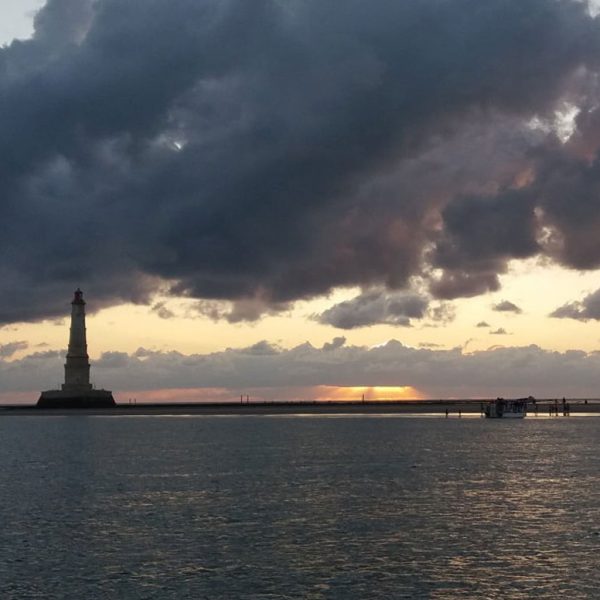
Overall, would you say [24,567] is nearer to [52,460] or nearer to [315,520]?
[315,520]

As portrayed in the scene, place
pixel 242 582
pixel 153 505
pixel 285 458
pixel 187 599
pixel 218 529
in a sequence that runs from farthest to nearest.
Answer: pixel 285 458 → pixel 153 505 → pixel 218 529 → pixel 242 582 → pixel 187 599

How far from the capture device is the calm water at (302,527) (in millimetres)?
35656

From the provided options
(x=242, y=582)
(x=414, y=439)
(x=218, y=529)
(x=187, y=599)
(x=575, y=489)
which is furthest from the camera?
(x=414, y=439)

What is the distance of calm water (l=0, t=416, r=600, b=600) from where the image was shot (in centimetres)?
3566

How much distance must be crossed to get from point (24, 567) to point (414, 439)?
97.5m

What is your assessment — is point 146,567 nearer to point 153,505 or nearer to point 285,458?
point 153,505

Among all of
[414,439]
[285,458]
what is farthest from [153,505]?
[414,439]

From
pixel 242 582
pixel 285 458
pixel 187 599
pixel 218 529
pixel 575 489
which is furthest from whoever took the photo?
pixel 285 458

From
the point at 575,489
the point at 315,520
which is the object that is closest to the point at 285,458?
the point at 575,489

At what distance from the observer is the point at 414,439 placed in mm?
131750

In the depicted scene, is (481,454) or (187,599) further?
(481,454)

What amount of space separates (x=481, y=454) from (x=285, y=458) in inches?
918

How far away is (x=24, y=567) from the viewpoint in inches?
1545

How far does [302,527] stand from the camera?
4866 centimetres
